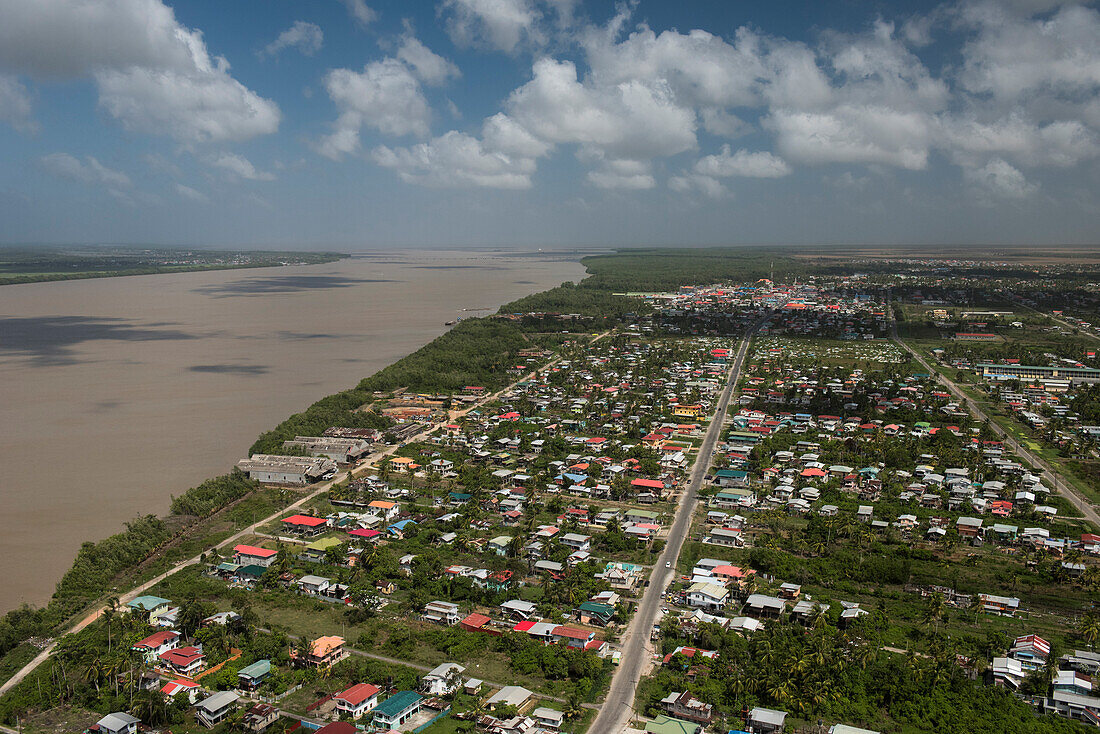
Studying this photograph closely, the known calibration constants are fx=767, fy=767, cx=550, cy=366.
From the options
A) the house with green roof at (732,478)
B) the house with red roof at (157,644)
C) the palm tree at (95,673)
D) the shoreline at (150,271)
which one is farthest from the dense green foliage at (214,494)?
the shoreline at (150,271)

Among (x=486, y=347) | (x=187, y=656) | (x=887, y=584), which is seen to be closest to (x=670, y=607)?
(x=887, y=584)

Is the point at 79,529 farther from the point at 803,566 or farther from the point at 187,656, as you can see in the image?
the point at 803,566

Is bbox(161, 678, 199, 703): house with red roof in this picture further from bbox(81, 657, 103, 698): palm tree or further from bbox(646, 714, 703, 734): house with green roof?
bbox(646, 714, 703, 734): house with green roof

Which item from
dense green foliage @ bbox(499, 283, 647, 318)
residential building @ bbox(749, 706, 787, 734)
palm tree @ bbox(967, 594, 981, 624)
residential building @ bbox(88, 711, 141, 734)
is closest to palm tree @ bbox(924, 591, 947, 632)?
palm tree @ bbox(967, 594, 981, 624)

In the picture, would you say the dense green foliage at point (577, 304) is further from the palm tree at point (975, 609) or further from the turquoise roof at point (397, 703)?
the turquoise roof at point (397, 703)

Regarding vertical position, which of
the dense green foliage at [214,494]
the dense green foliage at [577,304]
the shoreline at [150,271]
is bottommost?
the dense green foliage at [214,494]

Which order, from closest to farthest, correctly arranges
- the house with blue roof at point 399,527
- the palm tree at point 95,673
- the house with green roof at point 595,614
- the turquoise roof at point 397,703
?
the turquoise roof at point 397,703 < the palm tree at point 95,673 < the house with green roof at point 595,614 < the house with blue roof at point 399,527
